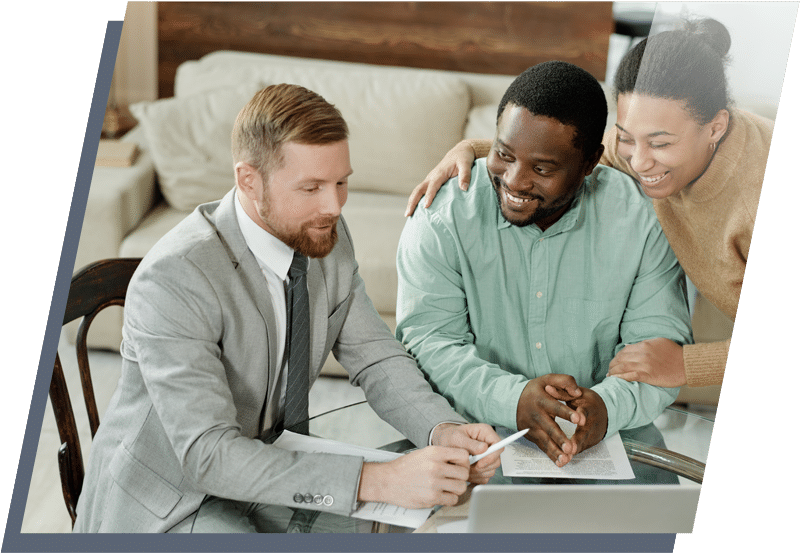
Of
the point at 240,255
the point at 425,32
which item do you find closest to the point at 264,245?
the point at 240,255

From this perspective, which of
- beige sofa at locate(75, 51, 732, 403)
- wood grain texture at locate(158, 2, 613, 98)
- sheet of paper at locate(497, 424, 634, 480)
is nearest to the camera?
sheet of paper at locate(497, 424, 634, 480)

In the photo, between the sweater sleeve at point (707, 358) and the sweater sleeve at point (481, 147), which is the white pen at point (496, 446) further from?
→ the sweater sleeve at point (481, 147)

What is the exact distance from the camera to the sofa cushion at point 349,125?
158 centimetres

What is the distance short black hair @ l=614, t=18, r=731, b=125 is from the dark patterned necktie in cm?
65

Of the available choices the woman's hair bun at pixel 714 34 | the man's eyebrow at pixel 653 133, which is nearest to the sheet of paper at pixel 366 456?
the man's eyebrow at pixel 653 133

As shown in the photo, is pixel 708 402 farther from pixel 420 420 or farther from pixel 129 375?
pixel 129 375

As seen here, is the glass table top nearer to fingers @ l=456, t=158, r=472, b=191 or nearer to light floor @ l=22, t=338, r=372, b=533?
light floor @ l=22, t=338, r=372, b=533

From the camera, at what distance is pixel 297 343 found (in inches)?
52.7

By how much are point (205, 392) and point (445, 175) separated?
58 cm

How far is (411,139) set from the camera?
1642 millimetres

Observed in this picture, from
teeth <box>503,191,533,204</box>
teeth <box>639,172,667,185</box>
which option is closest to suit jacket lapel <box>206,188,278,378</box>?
teeth <box>503,191,533,204</box>

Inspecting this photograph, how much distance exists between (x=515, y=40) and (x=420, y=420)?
5.02 feet

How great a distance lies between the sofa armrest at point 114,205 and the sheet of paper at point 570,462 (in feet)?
2.68

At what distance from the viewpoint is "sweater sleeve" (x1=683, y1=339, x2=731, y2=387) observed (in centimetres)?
148
